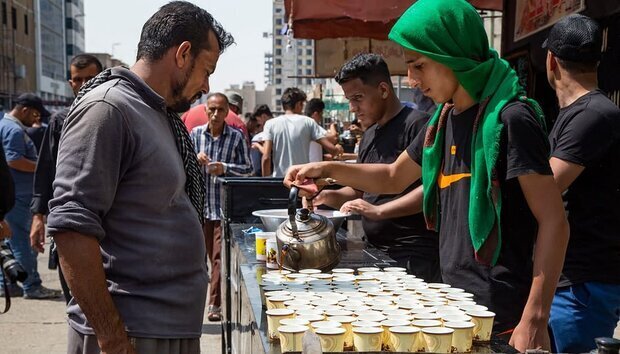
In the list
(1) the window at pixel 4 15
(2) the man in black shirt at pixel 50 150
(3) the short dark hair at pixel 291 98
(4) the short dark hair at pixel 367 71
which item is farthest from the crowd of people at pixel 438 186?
(1) the window at pixel 4 15

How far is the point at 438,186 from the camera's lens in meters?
2.72

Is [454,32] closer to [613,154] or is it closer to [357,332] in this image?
[613,154]

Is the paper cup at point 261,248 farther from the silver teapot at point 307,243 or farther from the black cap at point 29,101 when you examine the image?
the black cap at point 29,101

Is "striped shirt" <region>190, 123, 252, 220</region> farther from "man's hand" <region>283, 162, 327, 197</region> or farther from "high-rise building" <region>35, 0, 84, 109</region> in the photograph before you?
"high-rise building" <region>35, 0, 84, 109</region>

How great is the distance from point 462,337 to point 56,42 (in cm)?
9177

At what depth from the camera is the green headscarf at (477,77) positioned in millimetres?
2271

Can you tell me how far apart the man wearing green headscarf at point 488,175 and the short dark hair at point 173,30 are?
0.71 meters

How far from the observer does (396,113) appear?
410 cm

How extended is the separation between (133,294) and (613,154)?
1.96 metres

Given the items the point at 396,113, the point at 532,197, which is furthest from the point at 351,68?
the point at 532,197

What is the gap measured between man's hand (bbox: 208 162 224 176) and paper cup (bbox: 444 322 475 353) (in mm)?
4896

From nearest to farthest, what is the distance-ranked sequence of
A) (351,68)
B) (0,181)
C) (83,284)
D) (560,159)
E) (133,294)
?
(83,284) < (133,294) < (560,159) < (351,68) < (0,181)

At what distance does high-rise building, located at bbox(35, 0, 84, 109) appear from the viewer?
7681cm

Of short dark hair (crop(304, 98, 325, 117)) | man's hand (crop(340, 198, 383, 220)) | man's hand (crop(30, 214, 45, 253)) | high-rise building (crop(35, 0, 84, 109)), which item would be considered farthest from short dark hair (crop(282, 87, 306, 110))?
high-rise building (crop(35, 0, 84, 109))
